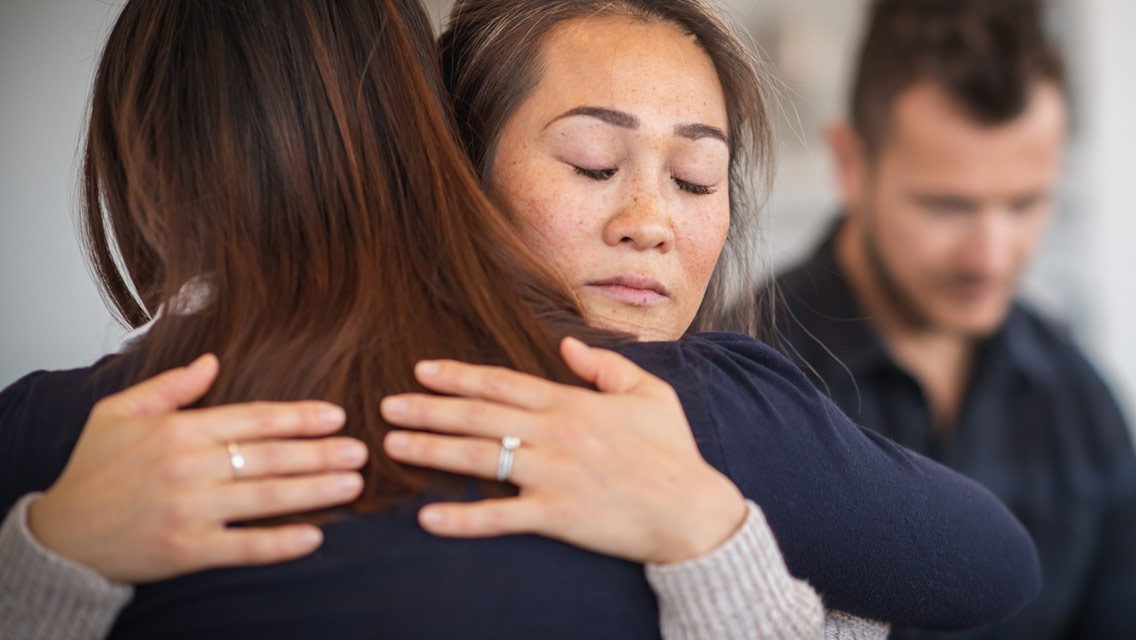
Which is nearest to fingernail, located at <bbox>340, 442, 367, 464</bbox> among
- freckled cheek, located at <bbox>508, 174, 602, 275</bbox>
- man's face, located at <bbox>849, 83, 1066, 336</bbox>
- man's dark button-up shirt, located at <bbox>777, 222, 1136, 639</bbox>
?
freckled cheek, located at <bbox>508, 174, 602, 275</bbox>

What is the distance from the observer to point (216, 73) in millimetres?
917

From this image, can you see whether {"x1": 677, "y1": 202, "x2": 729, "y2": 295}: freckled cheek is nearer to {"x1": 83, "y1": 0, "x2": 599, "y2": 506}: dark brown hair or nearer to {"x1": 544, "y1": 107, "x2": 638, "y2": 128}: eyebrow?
{"x1": 544, "y1": 107, "x2": 638, "y2": 128}: eyebrow

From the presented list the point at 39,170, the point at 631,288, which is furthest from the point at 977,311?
the point at 39,170

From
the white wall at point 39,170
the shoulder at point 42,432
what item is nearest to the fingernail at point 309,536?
the shoulder at point 42,432

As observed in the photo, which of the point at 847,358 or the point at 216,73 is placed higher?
the point at 216,73

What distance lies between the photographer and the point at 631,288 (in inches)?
43.9

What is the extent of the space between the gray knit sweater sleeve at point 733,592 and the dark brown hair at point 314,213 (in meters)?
0.19

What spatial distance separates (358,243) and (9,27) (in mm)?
1998

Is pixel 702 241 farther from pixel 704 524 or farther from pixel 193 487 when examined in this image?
pixel 193 487

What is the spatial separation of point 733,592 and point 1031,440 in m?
1.89

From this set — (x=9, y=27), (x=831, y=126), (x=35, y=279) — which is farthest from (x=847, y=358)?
(x=9, y=27)

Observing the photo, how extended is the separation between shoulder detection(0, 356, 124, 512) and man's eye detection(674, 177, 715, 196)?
64 cm

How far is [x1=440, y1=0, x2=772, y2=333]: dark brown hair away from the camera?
3.90ft

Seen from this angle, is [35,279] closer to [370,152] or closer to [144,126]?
[144,126]
